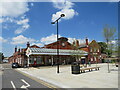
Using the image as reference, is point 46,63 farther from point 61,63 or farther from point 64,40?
point 64,40

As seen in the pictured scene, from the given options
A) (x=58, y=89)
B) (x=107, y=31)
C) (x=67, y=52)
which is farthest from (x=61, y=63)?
(x=58, y=89)

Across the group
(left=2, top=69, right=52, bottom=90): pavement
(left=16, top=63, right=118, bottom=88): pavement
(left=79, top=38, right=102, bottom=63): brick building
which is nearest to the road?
(left=2, top=69, right=52, bottom=90): pavement

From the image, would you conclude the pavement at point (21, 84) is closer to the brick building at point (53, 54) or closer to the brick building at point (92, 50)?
the brick building at point (53, 54)

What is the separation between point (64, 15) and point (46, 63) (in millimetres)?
25308

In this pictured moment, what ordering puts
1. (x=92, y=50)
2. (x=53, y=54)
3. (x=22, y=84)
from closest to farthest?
(x=22, y=84)
(x=53, y=54)
(x=92, y=50)

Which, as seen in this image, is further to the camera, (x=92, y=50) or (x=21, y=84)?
(x=92, y=50)

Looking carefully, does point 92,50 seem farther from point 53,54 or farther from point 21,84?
point 21,84

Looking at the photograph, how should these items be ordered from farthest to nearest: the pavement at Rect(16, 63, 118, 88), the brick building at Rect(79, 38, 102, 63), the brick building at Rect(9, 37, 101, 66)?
the brick building at Rect(79, 38, 102, 63), the brick building at Rect(9, 37, 101, 66), the pavement at Rect(16, 63, 118, 88)

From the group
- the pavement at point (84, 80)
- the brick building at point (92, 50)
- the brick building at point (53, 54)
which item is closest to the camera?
the pavement at point (84, 80)

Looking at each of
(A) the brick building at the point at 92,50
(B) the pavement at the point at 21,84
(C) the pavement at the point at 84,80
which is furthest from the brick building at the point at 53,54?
(B) the pavement at the point at 21,84

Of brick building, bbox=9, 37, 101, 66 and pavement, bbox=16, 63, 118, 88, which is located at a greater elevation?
brick building, bbox=9, 37, 101, 66

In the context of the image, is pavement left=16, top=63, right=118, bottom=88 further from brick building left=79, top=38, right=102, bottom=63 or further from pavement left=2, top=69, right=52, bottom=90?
brick building left=79, top=38, right=102, bottom=63

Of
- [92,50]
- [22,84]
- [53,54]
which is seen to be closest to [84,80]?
[22,84]

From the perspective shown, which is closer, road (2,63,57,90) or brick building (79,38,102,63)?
road (2,63,57,90)
